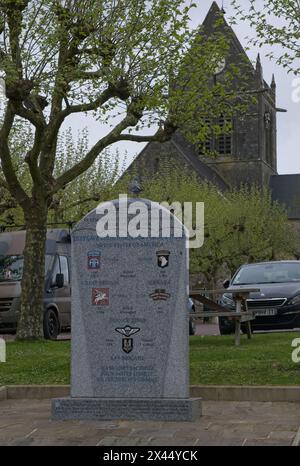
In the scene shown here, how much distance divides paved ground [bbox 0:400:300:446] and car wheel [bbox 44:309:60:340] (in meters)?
12.6

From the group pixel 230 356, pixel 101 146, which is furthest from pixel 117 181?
pixel 230 356

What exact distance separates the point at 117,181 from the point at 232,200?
20759mm

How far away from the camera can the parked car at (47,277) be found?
24219 millimetres

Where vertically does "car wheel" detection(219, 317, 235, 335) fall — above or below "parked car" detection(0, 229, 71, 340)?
below

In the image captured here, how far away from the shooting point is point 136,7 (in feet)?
60.9

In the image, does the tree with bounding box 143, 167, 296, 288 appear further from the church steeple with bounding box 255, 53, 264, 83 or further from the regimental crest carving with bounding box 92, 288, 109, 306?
the regimental crest carving with bounding box 92, 288, 109, 306

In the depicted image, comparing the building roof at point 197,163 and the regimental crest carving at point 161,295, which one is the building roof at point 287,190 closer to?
the building roof at point 197,163

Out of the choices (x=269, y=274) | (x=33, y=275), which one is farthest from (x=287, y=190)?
(x=33, y=275)

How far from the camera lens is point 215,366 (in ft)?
40.1

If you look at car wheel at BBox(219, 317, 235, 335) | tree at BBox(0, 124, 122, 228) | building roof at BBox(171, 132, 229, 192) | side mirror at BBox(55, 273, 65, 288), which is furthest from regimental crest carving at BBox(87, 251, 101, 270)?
building roof at BBox(171, 132, 229, 192)

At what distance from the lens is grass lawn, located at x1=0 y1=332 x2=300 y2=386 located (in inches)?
453

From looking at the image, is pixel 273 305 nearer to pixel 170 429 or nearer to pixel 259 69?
pixel 170 429

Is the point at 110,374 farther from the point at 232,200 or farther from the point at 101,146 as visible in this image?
the point at 232,200

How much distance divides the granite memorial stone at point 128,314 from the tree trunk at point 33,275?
920 centimetres
